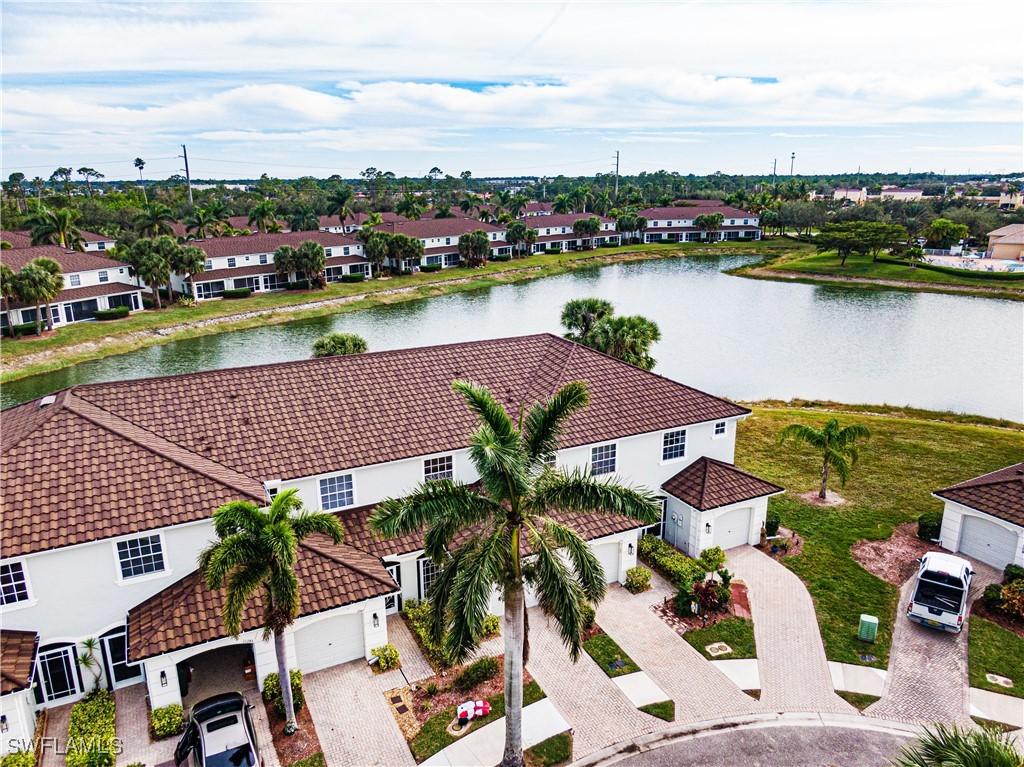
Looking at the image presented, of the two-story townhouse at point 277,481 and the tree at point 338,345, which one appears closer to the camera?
the two-story townhouse at point 277,481

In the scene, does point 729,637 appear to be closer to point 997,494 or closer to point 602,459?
point 602,459

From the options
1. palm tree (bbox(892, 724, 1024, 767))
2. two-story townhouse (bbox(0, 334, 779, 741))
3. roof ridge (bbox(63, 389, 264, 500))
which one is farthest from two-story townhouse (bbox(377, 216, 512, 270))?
palm tree (bbox(892, 724, 1024, 767))

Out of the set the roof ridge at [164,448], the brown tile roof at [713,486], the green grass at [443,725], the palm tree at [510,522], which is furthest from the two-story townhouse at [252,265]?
the palm tree at [510,522]

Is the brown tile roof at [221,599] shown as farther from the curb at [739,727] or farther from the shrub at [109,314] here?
the shrub at [109,314]

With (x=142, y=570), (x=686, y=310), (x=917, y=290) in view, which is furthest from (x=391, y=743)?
(x=917, y=290)

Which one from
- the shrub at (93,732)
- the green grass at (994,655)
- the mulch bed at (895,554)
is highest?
the shrub at (93,732)

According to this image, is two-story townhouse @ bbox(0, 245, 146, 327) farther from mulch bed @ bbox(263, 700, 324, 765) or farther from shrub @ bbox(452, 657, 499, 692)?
shrub @ bbox(452, 657, 499, 692)

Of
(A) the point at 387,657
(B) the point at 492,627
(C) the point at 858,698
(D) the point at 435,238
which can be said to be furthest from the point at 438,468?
(D) the point at 435,238
